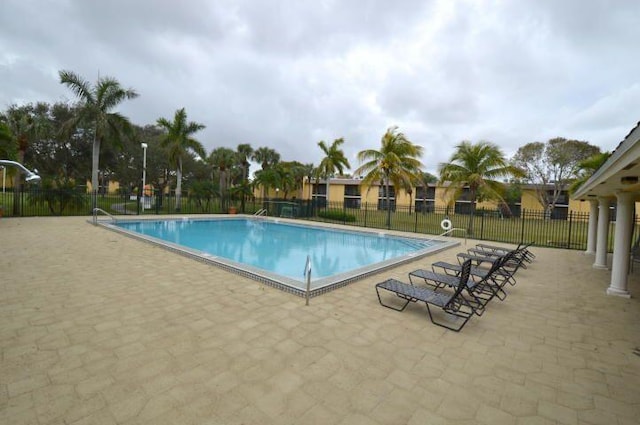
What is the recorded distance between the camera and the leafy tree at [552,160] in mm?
34562

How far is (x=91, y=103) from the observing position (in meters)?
18.8

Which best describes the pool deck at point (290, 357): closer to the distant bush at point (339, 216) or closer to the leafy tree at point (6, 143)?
the leafy tree at point (6, 143)

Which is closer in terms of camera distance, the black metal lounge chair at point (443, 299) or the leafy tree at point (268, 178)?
the black metal lounge chair at point (443, 299)

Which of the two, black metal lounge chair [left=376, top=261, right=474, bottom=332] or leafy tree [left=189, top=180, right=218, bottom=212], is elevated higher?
leafy tree [left=189, top=180, right=218, bottom=212]

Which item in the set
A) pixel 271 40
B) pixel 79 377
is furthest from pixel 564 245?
pixel 79 377

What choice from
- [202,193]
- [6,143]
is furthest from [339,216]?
[6,143]

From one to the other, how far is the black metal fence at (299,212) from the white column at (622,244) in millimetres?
7668

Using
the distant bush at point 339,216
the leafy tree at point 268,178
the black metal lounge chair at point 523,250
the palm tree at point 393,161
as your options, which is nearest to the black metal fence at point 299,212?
the distant bush at point 339,216

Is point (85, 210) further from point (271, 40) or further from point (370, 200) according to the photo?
point (370, 200)

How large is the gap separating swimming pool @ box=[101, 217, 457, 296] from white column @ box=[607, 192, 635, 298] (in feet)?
14.0

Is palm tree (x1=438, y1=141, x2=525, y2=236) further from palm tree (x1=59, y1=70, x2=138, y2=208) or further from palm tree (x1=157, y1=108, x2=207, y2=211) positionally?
palm tree (x1=59, y1=70, x2=138, y2=208)

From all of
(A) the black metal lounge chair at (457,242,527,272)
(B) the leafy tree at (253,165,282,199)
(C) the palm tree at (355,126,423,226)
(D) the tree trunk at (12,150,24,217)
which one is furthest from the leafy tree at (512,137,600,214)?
(D) the tree trunk at (12,150,24,217)

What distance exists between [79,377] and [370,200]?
159 feet

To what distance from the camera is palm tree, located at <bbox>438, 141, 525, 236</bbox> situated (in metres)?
15.9
